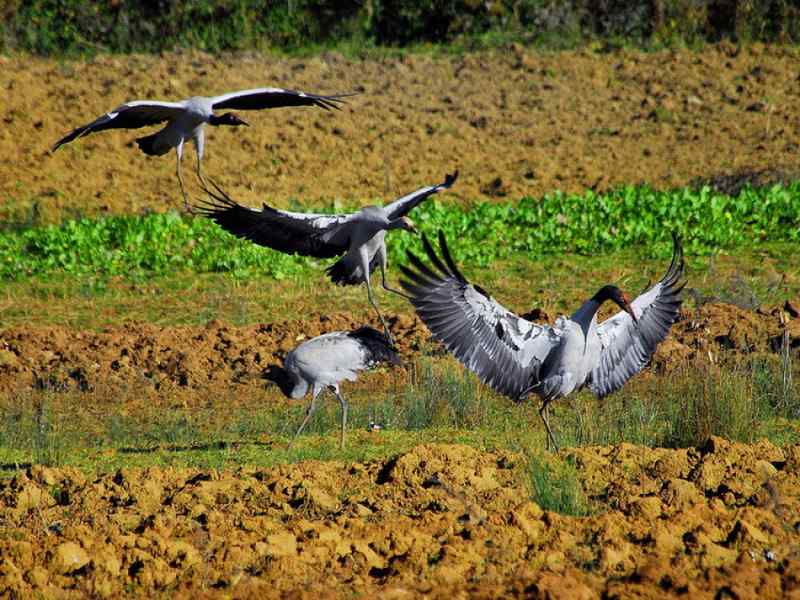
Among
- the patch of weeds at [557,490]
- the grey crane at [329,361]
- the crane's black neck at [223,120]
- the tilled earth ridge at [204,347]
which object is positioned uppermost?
the crane's black neck at [223,120]

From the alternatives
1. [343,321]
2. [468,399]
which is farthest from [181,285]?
[468,399]

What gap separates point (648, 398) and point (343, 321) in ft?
13.3

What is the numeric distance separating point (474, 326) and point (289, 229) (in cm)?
324

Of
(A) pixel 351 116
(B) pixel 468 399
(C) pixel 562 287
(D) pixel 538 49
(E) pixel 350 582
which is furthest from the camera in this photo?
Answer: (D) pixel 538 49

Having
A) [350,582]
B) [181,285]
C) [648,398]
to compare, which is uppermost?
[350,582]

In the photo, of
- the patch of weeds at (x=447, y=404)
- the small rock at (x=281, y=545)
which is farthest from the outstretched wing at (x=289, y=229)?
the small rock at (x=281, y=545)

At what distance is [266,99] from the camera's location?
13.5 m

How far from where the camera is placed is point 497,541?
751cm

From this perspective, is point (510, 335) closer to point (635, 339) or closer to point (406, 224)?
point (635, 339)

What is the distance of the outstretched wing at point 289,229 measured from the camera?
12516mm

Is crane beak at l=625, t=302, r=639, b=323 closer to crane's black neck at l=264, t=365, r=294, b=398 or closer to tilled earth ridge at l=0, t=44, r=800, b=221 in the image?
crane's black neck at l=264, t=365, r=294, b=398

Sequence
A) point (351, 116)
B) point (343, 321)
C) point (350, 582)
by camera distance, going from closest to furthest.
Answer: point (350, 582), point (343, 321), point (351, 116)

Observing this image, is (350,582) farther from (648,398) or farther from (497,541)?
(648,398)

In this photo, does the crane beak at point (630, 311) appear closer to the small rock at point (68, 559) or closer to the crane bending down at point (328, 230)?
the crane bending down at point (328, 230)
